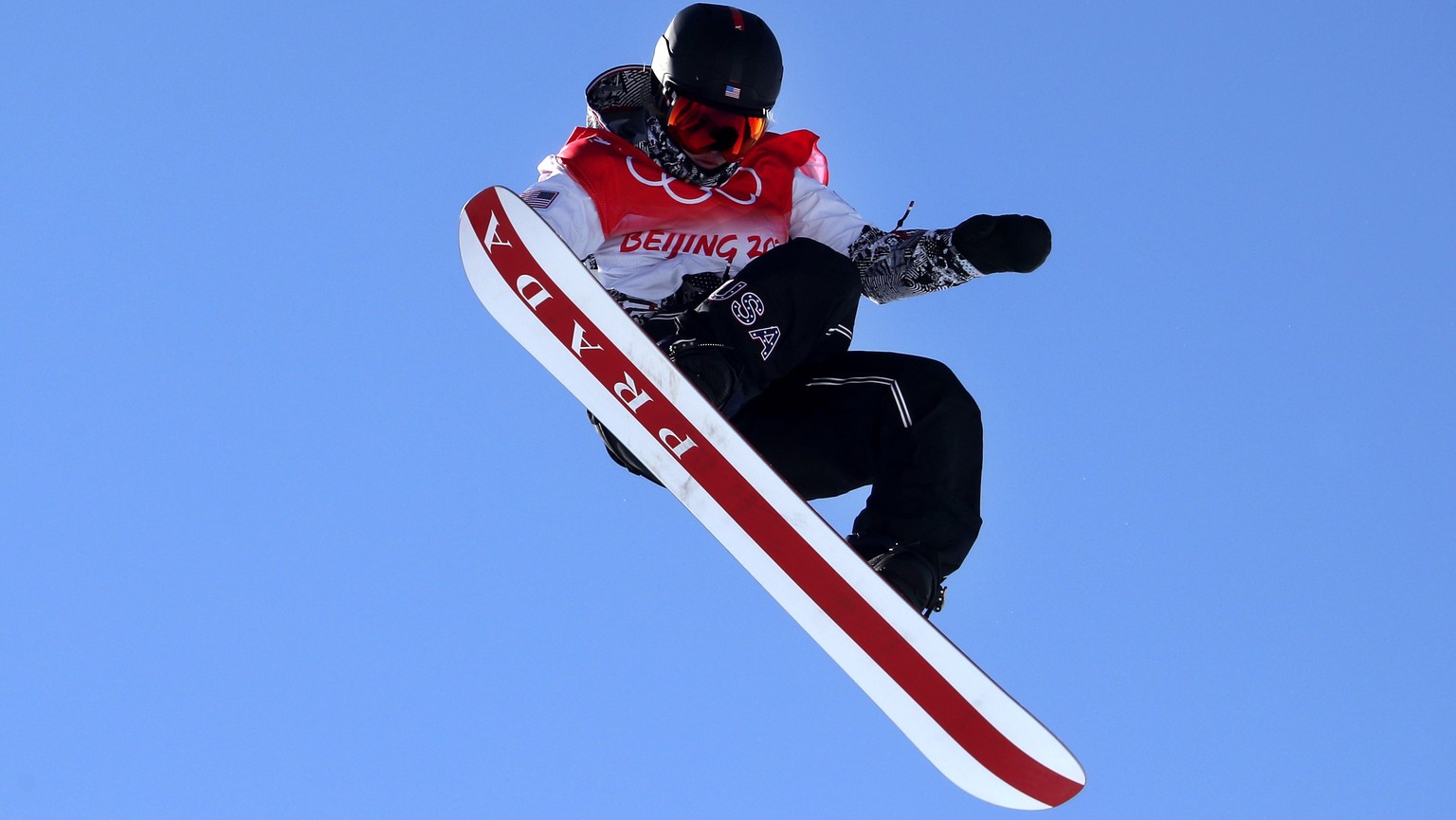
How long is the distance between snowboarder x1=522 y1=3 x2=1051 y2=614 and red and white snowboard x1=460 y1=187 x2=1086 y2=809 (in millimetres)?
183

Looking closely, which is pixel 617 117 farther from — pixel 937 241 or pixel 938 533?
pixel 938 533

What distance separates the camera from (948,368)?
17.9ft

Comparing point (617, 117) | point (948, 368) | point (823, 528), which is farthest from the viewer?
point (617, 117)

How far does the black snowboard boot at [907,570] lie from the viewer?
5.04m

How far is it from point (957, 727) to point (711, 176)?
6.99 ft

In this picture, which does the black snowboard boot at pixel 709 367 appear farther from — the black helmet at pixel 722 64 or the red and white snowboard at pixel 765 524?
the black helmet at pixel 722 64

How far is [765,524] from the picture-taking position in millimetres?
4992

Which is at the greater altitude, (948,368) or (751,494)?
(948,368)

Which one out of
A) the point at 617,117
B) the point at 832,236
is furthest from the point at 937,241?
the point at 617,117

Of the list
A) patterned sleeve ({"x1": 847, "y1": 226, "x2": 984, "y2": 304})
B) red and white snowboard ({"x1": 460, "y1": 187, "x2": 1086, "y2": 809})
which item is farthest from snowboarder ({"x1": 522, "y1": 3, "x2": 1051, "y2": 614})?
red and white snowboard ({"x1": 460, "y1": 187, "x2": 1086, "y2": 809})

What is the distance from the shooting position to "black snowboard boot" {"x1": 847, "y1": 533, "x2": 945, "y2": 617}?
504cm

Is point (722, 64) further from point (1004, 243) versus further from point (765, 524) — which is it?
point (765, 524)

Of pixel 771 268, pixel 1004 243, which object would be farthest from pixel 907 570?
pixel 1004 243

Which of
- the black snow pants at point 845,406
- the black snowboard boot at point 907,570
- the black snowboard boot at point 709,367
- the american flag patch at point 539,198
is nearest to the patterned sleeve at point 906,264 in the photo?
the black snow pants at point 845,406
